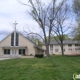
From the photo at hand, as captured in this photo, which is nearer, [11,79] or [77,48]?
[11,79]

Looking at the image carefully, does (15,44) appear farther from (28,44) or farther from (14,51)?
(28,44)

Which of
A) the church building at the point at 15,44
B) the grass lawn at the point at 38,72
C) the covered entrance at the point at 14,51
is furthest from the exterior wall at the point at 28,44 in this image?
the grass lawn at the point at 38,72

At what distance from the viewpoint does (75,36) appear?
38.1 m

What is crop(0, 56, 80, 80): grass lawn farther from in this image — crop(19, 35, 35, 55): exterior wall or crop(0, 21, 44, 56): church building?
crop(0, 21, 44, 56): church building

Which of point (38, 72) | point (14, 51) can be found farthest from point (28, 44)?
point (38, 72)

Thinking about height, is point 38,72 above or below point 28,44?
below

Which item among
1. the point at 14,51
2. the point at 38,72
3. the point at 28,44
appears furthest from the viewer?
the point at 14,51

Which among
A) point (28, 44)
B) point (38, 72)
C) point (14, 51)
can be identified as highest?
point (28, 44)

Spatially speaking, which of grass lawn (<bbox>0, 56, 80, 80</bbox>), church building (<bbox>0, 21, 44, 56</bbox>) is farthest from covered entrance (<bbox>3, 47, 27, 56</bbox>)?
grass lawn (<bbox>0, 56, 80, 80</bbox>)

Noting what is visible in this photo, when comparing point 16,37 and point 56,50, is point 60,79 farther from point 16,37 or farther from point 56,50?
point 56,50

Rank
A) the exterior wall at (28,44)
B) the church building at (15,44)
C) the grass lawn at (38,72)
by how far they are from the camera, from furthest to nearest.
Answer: the church building at (15,44) < the exterior wall at (28,44) < the grass lawn at (38,72)

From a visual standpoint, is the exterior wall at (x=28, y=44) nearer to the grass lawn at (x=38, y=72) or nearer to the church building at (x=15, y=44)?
the church building at (x=15, y=44)

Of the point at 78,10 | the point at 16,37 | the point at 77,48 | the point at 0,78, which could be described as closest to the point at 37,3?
the point at 78,10

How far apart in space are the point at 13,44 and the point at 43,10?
13.2m
